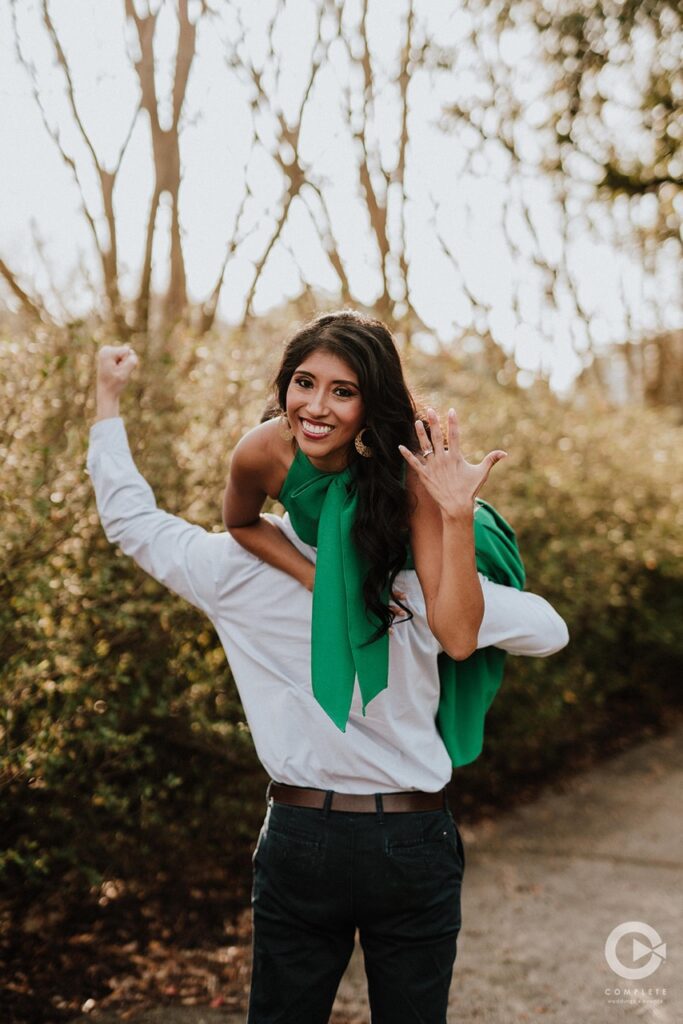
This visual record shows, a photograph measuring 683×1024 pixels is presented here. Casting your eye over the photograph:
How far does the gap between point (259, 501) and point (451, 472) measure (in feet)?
1.85

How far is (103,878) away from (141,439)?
1.73 meters

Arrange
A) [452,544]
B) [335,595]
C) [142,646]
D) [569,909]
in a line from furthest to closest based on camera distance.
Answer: [569,909] < [142,646] < [335,595] < [452,544]

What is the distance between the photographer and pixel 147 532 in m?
2.41

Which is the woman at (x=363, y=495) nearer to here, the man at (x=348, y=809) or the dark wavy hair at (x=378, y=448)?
the dark wavy hair at (x=378, y=448)

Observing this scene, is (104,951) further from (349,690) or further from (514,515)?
(514,515)

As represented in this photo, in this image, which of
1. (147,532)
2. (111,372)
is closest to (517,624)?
(147,532)

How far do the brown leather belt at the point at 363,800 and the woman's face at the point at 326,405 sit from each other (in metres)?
0.71

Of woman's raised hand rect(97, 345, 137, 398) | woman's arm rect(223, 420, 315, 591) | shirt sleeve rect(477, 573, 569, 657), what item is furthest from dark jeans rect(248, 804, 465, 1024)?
woman's raised hand rect(97, 345, 137, 398)

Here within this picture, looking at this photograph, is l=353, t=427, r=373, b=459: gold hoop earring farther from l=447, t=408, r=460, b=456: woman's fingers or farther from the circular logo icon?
the circular logo icon

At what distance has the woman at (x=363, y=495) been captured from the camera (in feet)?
6.39

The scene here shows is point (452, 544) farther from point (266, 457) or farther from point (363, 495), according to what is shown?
point (266, 457)

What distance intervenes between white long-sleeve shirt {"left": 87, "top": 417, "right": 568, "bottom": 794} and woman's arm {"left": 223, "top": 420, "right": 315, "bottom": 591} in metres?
0.04

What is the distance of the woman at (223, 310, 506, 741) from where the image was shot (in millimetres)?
1946

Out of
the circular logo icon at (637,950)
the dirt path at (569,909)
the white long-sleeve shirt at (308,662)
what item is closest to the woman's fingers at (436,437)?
the white long-sleeve shirt at (308,662)
